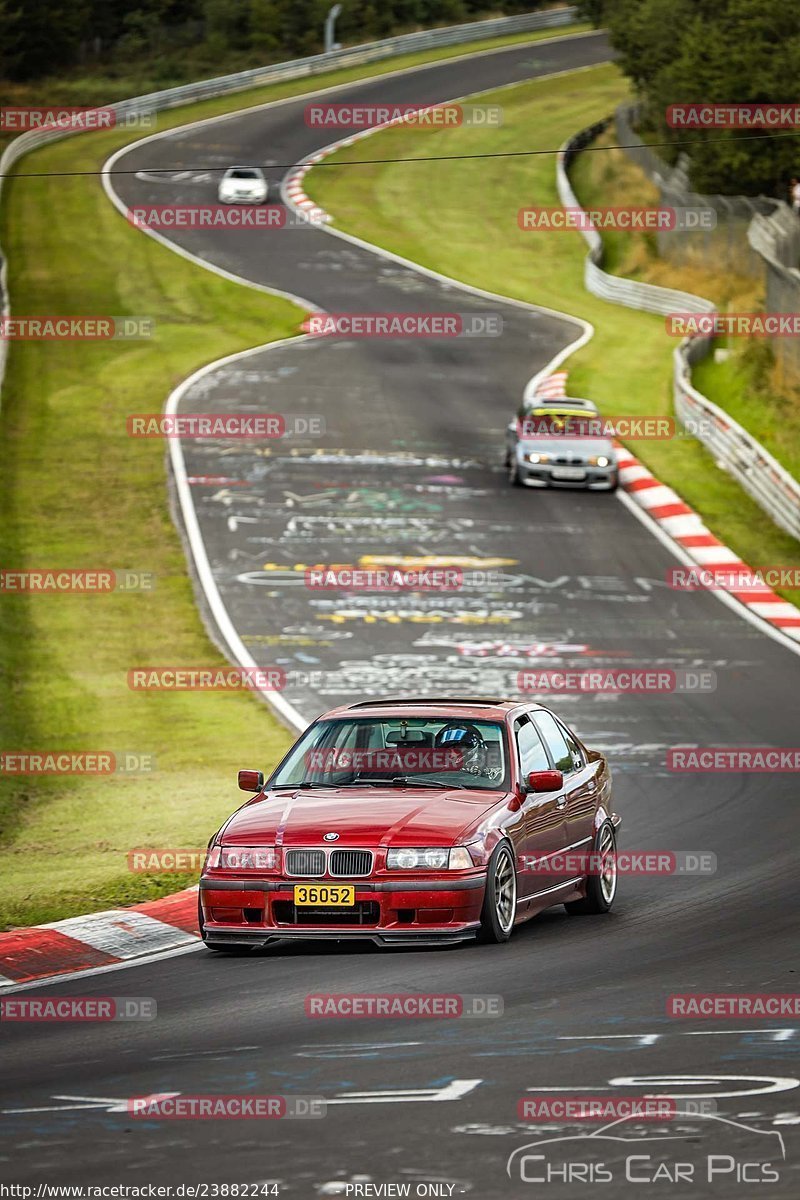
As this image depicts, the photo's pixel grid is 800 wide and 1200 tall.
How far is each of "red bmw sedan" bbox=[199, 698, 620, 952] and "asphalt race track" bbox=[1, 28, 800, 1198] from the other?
229mm

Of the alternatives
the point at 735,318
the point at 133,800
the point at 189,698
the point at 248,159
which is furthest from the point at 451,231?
the point at 133,800

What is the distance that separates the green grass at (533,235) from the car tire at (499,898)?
51.4 feet

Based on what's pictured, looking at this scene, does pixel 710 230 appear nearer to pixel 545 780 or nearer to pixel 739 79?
pixel 739 79

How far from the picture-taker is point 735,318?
4325 centimetres

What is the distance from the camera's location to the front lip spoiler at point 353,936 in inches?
385

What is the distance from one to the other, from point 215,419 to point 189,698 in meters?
15.2

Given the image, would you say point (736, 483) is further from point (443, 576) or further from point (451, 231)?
point (451, 231)

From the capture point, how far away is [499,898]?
10.1 metres

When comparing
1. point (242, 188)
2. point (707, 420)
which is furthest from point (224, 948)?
point (242, 188)

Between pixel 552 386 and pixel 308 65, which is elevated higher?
Answer: pixel 308 65

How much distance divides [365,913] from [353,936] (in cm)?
13

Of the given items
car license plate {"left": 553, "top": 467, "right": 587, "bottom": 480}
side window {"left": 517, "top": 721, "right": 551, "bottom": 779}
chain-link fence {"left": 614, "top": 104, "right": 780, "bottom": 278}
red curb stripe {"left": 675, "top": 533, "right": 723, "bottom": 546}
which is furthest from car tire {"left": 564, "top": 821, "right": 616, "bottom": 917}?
chain-link fence {"left": 614, "top": 104, "right": 780, "bottom": 278}

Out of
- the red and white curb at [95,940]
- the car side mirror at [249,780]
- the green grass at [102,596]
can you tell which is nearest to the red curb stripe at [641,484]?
the green grass at [102,596]

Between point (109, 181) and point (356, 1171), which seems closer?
point (356, 1171)
